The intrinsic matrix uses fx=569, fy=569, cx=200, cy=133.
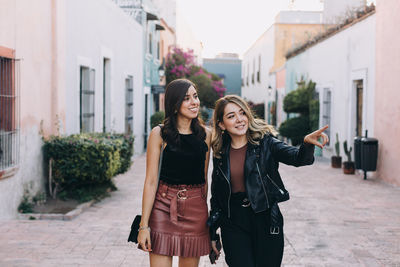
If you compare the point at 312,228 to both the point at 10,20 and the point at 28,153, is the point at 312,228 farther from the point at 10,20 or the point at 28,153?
the point at 10,20

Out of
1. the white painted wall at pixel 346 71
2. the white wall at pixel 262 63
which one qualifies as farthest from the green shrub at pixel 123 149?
the white wall at pixel 262 63

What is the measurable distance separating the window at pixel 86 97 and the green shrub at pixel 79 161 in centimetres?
212

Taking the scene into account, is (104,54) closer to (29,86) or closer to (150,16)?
(29,86)

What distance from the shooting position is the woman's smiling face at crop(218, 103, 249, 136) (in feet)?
12.0

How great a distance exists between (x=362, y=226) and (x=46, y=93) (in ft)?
17.4

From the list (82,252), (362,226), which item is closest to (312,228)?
(362,226)

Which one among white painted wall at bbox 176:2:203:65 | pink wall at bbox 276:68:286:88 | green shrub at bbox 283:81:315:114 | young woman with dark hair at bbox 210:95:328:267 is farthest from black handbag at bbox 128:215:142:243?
white painted wall at bbox 176:2:203:65

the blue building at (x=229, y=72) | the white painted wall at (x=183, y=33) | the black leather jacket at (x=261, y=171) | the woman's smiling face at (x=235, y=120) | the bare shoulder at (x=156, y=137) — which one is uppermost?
the white painted wall at (x=183, y=33)

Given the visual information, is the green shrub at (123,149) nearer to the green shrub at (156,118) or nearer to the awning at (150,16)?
the green shrub at (156,118)

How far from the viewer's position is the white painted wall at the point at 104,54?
34.7ft

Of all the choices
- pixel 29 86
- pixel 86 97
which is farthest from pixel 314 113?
pixel 29 86

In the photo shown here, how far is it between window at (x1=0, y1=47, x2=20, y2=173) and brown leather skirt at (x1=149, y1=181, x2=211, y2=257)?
4615 millimetres

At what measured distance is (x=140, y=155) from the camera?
19.2 metres

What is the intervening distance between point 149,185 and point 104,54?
9.99 m
